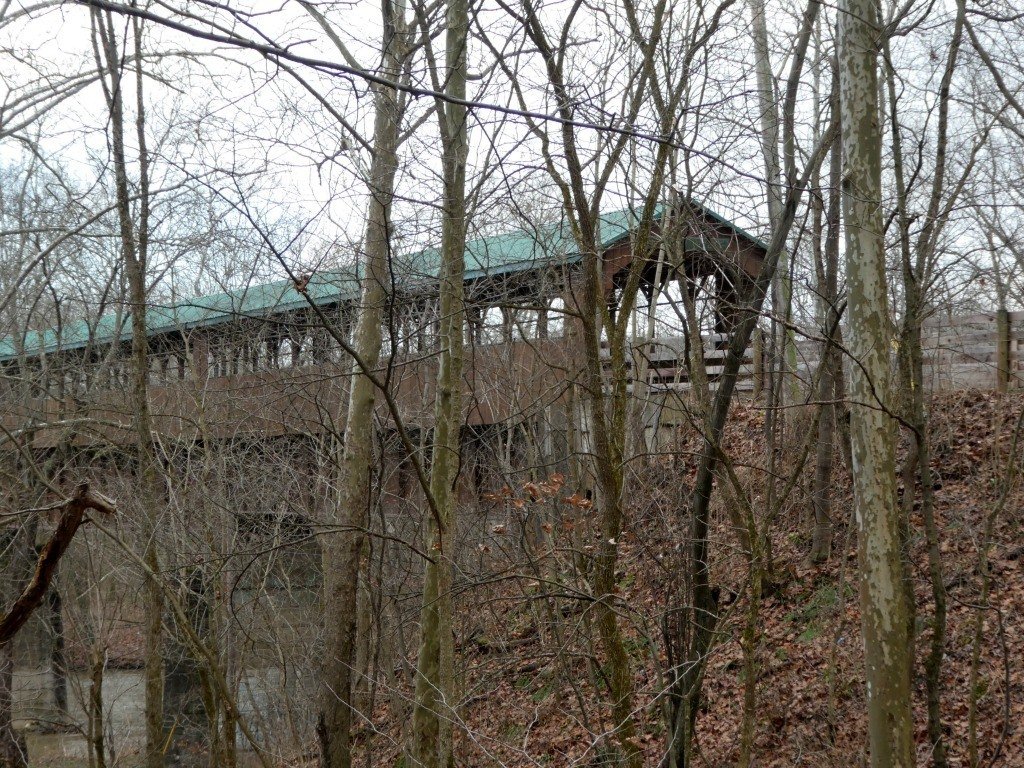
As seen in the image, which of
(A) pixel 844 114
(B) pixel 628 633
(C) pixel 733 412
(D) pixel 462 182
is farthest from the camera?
(C) pixel 733 412

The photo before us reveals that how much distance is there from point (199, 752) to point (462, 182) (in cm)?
1373

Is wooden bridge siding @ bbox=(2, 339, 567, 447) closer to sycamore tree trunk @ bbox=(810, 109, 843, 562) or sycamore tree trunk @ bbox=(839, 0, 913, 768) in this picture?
sycamore tree trunk @ bbox=(810, 109, 843, 562)

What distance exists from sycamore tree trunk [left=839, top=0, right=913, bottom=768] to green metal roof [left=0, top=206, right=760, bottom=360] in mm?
1683

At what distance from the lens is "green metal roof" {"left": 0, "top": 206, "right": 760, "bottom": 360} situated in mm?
6789

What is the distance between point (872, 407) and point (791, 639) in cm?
503

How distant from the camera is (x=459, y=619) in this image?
10289 mm

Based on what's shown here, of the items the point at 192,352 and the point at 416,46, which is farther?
the point at 192,352

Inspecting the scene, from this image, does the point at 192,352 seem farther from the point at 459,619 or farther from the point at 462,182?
the point at 462,182

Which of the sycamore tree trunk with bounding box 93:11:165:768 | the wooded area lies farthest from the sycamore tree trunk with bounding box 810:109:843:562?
the sycamore tree trunk with bounding box 93:11:165:768

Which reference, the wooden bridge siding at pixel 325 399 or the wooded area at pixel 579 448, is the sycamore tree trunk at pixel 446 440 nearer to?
the wooded area at pixel 579 448

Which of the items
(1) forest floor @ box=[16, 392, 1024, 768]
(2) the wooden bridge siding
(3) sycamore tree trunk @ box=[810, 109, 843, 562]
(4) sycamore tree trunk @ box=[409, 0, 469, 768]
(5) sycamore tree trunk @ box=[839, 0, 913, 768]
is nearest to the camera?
(5) sycamore tree trunk @ box=[839, 0, 913, 768]

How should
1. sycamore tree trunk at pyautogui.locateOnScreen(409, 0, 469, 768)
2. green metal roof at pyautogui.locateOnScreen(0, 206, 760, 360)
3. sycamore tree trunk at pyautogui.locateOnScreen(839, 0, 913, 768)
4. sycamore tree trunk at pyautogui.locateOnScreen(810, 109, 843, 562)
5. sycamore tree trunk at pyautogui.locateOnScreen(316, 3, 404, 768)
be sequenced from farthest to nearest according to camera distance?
sycamore tree trunk at pyautogui.locateOnScreen(316, 3, 404, 768) → sycamore tree trunk at pyautogui.locateOnScreen(810, 109, 843, 562) → green metal roof at pyautogui.locateOnScreen(0, 206, 760, 360) → sycamore tree trunk at pyautogui.locateOnScreen(409, 0, 469, 768) → sycamore tree trunk at pyautogui.locateOnScreen(839, 0, 913, 768)

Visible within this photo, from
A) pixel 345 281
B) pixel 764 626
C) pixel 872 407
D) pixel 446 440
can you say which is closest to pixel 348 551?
pixel 345 281

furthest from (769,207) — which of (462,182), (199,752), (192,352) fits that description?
(199,752)
